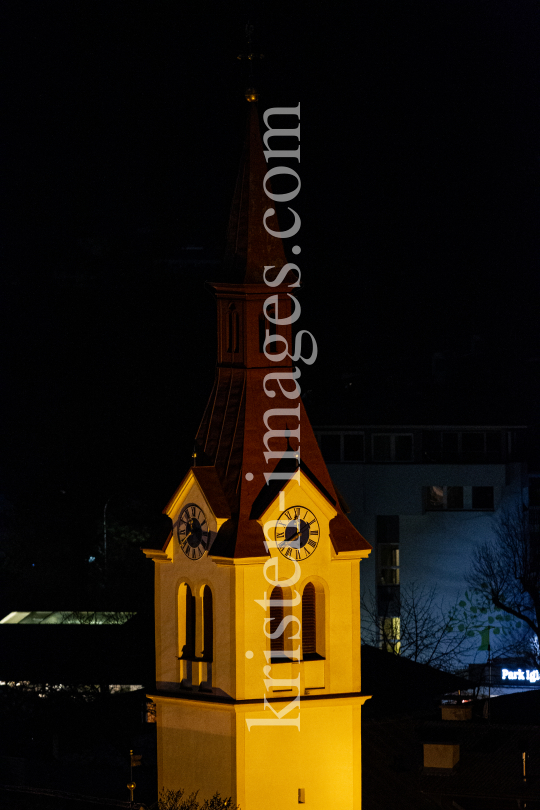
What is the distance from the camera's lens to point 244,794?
142ft

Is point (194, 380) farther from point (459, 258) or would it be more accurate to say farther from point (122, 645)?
point (122, 645)

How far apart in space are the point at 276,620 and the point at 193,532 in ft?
9.42

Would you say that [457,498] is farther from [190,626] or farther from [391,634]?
[190,626]

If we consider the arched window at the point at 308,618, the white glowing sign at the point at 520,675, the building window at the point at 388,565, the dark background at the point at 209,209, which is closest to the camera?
the arched window at the point at 308,618

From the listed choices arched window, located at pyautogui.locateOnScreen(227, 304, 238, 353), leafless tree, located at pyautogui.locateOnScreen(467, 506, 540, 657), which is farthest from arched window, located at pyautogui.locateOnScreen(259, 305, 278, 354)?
leafless tree, located at pyautogui.locateOnScreen(467, 506, 540, 657)

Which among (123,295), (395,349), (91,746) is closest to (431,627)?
(91,746)

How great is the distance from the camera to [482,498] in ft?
398

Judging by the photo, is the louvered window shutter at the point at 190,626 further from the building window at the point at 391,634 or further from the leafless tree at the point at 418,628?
the leafless tree at the point at 418,628

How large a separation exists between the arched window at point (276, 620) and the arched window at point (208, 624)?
1418 millimetres

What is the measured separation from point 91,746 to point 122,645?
900 cm

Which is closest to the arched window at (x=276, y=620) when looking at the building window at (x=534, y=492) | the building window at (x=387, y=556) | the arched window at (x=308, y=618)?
the arched window at (x=308, y=618)

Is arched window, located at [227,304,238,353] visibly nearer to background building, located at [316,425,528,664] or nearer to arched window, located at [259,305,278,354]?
arched window, located at [259,305,278,354]

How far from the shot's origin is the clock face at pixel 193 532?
145 feet

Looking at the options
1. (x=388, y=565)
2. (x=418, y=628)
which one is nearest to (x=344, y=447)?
(x=388, y=565)
